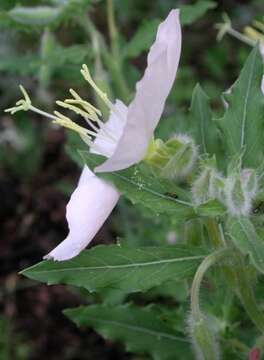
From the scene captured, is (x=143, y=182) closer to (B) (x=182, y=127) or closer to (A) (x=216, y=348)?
(A) (x=216, y=348)

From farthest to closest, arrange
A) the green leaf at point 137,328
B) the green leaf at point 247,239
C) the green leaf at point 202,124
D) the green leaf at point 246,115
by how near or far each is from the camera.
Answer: the green leaf at point 137,328 < the green leaf at point 202,124 < the green leaf at point 246,115 < the green leaf at point 247,239

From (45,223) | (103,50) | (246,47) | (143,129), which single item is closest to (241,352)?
(143,129)

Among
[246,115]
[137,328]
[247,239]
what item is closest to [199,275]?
[247,239]

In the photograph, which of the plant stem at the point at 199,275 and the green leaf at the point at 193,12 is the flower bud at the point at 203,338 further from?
the green leaf at the point at 193,12

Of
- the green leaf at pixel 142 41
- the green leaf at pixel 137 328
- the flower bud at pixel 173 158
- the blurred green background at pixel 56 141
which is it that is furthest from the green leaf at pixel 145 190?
the green leaf at pixel 142 41

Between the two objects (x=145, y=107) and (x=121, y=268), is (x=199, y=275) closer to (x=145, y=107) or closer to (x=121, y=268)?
(x=121, y=268)

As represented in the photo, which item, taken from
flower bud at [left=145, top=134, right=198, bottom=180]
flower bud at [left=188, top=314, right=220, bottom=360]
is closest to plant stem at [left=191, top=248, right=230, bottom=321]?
flower bud at [left=188, top=314, right=220, bottom=360]

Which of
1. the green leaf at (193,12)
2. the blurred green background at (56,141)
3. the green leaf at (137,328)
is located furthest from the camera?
the blurred green background at (56,141)

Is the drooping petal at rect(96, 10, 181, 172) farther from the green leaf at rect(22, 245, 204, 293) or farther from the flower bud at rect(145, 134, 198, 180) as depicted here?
the green leaf at rect(22, 245, 204, 293)
